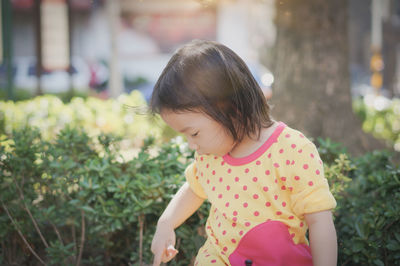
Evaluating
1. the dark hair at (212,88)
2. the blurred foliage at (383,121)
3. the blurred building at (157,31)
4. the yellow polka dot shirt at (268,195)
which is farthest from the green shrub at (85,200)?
the blurred building at (157,31)

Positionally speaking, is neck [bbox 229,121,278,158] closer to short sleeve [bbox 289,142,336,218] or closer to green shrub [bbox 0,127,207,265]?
short sleeve [bbox 289,142,336,218]

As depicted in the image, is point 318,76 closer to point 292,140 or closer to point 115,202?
point 115,202

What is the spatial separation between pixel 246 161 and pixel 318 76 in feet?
9.53

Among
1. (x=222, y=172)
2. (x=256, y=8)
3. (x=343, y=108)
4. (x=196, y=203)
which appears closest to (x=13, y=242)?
(x=196, y=203)

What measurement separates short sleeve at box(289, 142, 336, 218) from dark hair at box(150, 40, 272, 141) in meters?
0.21

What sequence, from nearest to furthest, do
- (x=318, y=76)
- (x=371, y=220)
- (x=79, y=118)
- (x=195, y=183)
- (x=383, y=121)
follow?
(x=195, y=183)
(x=371, y=220)
(x=318, y=76)
(x=79, y=118)
(x=383, y=121)

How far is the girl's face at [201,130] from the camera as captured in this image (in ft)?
5.51

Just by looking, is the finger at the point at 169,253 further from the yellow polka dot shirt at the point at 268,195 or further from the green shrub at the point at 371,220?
the green shrub at the point at 371,220

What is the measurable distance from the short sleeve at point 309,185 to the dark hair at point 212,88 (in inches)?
8.2

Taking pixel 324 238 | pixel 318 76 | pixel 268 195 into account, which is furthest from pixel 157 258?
pixel 318 76

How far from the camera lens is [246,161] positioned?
5.71 ft

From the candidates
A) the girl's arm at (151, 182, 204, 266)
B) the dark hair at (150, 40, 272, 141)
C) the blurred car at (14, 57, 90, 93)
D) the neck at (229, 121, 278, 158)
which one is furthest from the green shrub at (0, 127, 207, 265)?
the blurred car at (14, 57, 90, 93)

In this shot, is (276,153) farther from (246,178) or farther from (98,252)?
(98,252)

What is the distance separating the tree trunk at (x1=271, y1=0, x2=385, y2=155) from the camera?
14.2ft
